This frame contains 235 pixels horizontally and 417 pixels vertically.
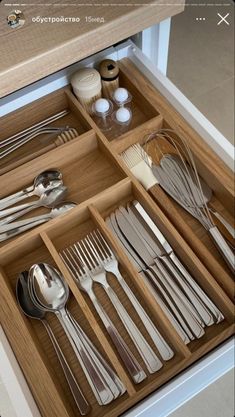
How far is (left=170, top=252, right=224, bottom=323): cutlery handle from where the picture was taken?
0.57 metres

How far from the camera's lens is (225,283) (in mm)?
576

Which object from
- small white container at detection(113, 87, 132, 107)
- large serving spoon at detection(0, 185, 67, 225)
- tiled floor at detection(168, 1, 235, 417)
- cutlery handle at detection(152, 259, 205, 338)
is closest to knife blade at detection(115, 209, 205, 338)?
cutlery handle at detection(152, 259, 205, 338)

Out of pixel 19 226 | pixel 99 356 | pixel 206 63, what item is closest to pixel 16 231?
pixel 19 226

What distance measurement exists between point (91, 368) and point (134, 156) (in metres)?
0.34

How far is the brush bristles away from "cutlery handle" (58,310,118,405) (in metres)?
Answer: 0.27

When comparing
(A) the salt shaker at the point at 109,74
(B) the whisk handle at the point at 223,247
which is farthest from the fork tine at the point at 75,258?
(A) the salt shaker at the point at 109,74

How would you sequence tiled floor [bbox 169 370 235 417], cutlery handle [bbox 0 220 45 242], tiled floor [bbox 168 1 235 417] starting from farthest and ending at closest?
tiled floor [bbox 168 1 235 417], tiled floor [bbox 169 370 235 417], cutlery handle [bbox 0 220 45 242]

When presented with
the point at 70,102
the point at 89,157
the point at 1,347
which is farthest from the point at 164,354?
the point at 70,102

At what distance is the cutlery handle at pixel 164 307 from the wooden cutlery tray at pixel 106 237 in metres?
0.02

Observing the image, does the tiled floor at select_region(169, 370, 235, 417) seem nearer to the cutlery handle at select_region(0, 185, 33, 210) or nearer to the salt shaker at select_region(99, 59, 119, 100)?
the cutlery handle at select_region(0, 185, 33, 210)

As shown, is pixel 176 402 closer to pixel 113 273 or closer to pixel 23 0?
pixel 113 273

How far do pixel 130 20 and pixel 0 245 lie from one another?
15.5 inches

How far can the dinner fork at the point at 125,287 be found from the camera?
1.85 ft

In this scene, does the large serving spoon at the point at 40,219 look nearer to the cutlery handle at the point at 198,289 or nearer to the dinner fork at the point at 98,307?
the dinner fork at the point at 98,307
